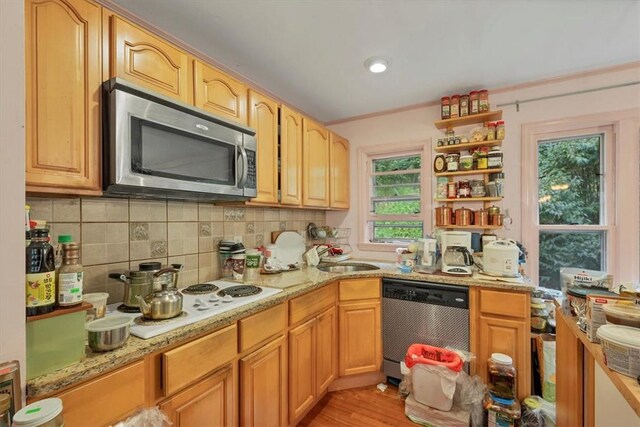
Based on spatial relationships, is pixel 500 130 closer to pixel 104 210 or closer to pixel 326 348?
pixel 326 348

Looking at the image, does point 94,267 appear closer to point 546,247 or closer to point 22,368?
point 22,368

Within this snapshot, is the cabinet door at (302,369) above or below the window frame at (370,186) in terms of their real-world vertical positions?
below

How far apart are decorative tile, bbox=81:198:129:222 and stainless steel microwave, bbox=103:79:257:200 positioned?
0.47 ft

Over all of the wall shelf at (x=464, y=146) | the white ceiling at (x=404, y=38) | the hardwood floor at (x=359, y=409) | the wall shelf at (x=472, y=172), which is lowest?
the hardwood floor at (x=359, y=409)

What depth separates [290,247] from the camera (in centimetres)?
247

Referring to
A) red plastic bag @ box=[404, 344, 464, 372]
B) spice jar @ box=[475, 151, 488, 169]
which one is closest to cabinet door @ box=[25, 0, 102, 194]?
red plastic bag @ box=[404, 344, 464, 372]

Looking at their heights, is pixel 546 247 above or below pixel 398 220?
below

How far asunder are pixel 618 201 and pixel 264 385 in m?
2.65

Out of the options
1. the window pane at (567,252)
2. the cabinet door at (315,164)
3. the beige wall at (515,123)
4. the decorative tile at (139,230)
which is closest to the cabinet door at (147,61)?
the decorative tile at (139,230)

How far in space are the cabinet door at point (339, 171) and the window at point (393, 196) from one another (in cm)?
18

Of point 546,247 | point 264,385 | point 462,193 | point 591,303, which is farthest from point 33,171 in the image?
point 546,247

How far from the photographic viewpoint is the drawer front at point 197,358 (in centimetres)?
94

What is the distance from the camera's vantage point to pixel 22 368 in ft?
2.09

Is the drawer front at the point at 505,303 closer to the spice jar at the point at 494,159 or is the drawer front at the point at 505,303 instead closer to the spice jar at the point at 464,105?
the spice jar at the point at 494,159
